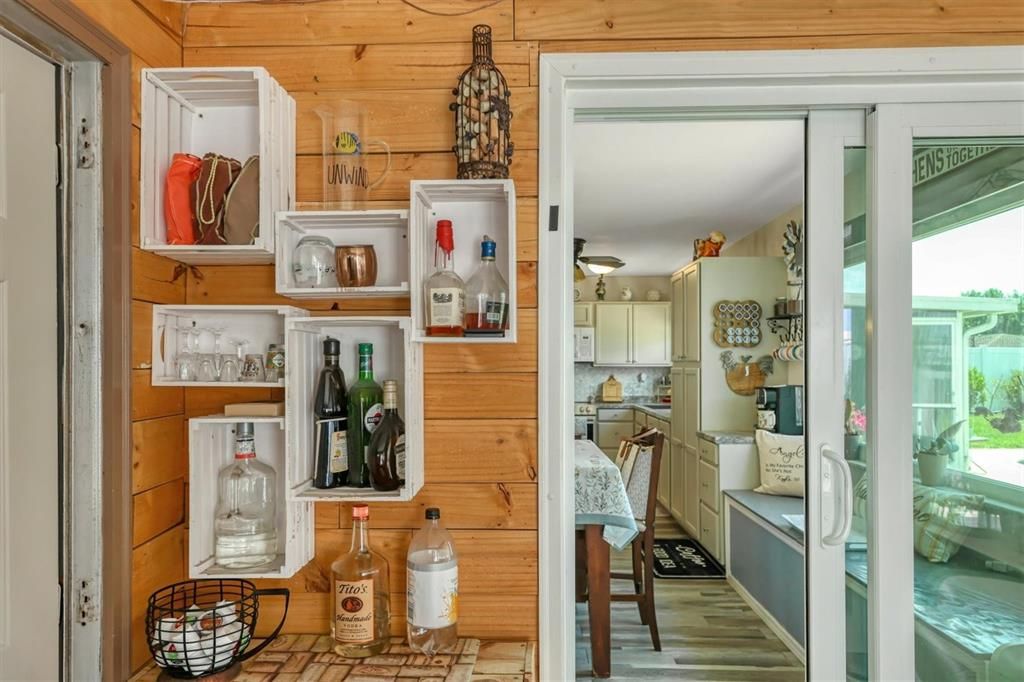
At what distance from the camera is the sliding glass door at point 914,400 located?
4.69ft

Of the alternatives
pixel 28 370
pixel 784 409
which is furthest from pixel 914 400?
pixel 784 409

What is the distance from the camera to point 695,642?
3.16m

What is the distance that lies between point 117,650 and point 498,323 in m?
0.91

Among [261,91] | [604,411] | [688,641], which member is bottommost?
[688,641]

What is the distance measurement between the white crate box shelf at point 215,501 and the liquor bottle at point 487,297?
1.39 feet

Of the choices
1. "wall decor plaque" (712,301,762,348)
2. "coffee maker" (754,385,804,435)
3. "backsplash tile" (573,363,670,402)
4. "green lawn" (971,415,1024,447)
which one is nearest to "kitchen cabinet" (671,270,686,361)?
"wall decor plaque" (712,301,762,348)

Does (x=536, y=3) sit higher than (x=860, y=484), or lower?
higher

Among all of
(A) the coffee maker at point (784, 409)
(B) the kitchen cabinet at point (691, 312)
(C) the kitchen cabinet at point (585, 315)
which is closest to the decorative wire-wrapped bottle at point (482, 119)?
(A) the coffee maker at point (784, 409)

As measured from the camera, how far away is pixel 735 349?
183 inches

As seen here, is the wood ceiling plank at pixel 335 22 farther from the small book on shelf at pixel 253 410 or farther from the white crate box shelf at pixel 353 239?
the small book on shelf at pixel 253 410

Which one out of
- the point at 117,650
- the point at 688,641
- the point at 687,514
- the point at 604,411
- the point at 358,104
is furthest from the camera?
the point at 604,411

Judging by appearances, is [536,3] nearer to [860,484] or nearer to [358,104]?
→ [358,104]

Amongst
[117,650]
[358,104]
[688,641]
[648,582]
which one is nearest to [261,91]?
[358,104]

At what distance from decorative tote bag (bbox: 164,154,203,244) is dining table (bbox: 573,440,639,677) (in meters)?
1.97
